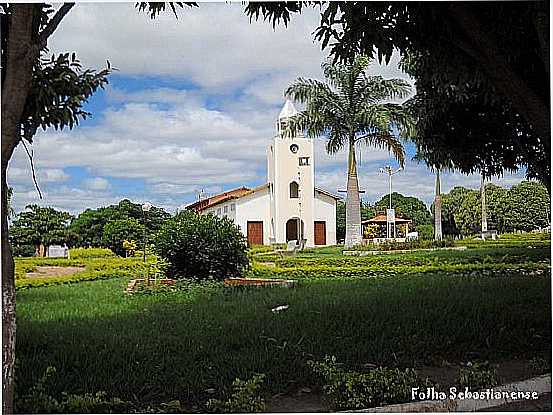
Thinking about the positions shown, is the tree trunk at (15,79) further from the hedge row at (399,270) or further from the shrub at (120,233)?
the hedge row at (399,270)

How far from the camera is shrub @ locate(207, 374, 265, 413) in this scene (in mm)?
3488

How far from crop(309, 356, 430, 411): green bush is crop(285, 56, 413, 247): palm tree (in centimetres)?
160

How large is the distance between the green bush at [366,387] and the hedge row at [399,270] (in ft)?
5.09

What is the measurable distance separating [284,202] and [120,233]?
1.17 metres

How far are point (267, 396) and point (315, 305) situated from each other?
1.11 meters

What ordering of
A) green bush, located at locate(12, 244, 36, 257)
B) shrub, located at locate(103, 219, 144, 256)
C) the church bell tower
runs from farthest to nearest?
the church bell tower, shrub, located at locate(103, 219, 144, 256), green bush, located at locate(12, 244, 36, 257)

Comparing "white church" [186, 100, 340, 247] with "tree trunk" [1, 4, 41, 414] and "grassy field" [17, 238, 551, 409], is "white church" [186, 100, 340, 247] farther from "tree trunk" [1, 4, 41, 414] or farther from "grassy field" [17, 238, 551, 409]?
Answer: "tree trunk" [1, 4, 41, 414]

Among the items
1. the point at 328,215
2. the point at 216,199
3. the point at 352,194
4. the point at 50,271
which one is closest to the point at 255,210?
the point at 216,199

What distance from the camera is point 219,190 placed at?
4754mm

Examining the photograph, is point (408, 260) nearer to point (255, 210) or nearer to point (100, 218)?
point (255, 210)

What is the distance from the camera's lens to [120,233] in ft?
15.8

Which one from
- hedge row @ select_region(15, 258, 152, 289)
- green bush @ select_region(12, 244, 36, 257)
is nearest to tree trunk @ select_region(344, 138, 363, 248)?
hedge row @ select_region(15, 258, 152, 289)

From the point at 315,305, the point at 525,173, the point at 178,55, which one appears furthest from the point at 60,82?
the point at 525,173

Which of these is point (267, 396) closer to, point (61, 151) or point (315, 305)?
point (315, 305)
